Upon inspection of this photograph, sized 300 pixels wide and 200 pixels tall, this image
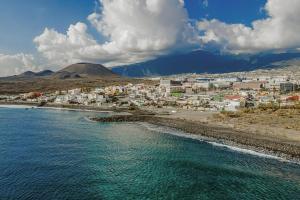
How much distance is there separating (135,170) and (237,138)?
23.5 metres

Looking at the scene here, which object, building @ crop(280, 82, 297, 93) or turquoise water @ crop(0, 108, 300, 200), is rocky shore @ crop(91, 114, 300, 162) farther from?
building @ crop(280, 82, 297, 93)

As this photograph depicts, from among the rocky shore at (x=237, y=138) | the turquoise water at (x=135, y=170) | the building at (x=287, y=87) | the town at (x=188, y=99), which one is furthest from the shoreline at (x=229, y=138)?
the building at (x=287, y=87)

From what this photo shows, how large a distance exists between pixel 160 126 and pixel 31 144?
97.1 feet

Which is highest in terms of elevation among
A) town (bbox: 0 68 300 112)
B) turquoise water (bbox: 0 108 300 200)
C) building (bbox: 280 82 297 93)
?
building (bbox: 280 82 297 93)

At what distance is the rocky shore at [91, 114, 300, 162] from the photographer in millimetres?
42709

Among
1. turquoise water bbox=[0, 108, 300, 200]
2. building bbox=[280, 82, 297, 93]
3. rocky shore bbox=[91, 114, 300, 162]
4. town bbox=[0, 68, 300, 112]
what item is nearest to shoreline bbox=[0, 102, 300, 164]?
rocky shore bbox=[91, 114, 300, 162]

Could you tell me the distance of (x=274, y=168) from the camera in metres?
35.2

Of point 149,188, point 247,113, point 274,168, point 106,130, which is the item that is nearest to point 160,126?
point 106,130

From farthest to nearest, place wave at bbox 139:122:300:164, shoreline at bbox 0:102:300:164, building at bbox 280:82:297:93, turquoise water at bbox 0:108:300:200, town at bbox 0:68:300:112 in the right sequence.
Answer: building at bbox 280:82:297:93, town at bbox 0:68:300:112, shoreline at bbox 0:102:300:164, wave at bbox 139:122:300:164, turquoise water at bbox 0:108:300:200

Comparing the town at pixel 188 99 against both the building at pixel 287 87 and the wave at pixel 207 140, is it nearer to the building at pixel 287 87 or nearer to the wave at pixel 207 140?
the building at pixel 287 87

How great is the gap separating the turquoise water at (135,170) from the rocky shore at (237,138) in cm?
450

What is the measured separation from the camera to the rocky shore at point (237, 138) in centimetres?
4271

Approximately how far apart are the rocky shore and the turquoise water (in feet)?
14.8

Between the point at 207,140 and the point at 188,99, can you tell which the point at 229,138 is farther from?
the point at 188,99
